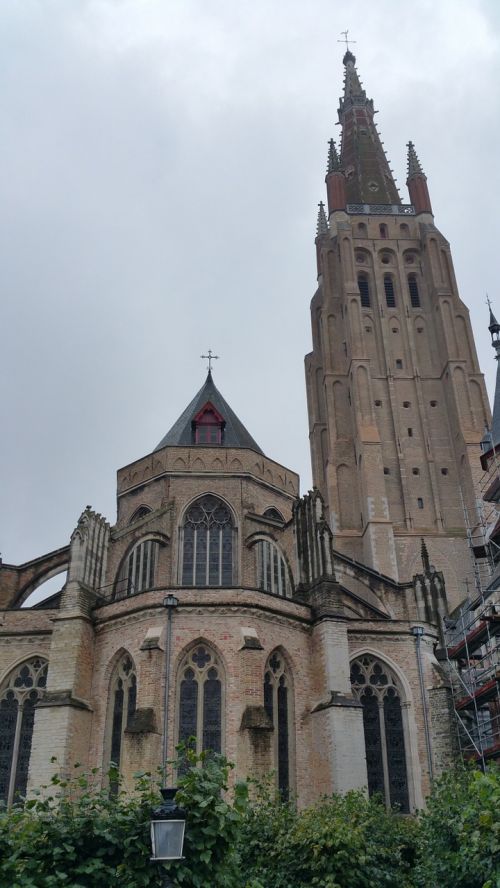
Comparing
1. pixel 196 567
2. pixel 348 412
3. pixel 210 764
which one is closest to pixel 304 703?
pixel 196 567

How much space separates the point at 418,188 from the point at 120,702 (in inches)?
1684

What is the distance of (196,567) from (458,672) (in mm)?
9449

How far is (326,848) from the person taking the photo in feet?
37.6

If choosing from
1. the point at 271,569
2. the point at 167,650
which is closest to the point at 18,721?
the point at 167,650

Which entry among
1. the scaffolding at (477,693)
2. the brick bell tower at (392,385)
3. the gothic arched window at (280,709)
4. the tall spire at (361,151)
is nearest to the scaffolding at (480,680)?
the scaffolding at (477,693)

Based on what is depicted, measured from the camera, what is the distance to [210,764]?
9.26 metres

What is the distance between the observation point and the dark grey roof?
97.0 feet

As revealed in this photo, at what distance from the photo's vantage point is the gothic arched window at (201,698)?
19253 millimetres

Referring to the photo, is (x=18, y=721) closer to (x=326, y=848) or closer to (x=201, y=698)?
(x=201, y=698)

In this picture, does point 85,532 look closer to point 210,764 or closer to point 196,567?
point 196,567

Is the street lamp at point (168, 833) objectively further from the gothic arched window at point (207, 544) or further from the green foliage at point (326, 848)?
the gothic arched window at point (207, 544)

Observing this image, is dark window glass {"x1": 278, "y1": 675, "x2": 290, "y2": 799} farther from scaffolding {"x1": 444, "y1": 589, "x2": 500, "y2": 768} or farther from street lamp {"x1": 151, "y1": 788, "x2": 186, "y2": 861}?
street lamp {"x1": 151, "y1": 788, "x2": 186, "y2": 861}

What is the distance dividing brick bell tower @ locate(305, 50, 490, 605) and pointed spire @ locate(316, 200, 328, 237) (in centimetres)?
34

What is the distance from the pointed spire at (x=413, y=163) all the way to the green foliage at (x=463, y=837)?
4781 centimetres
